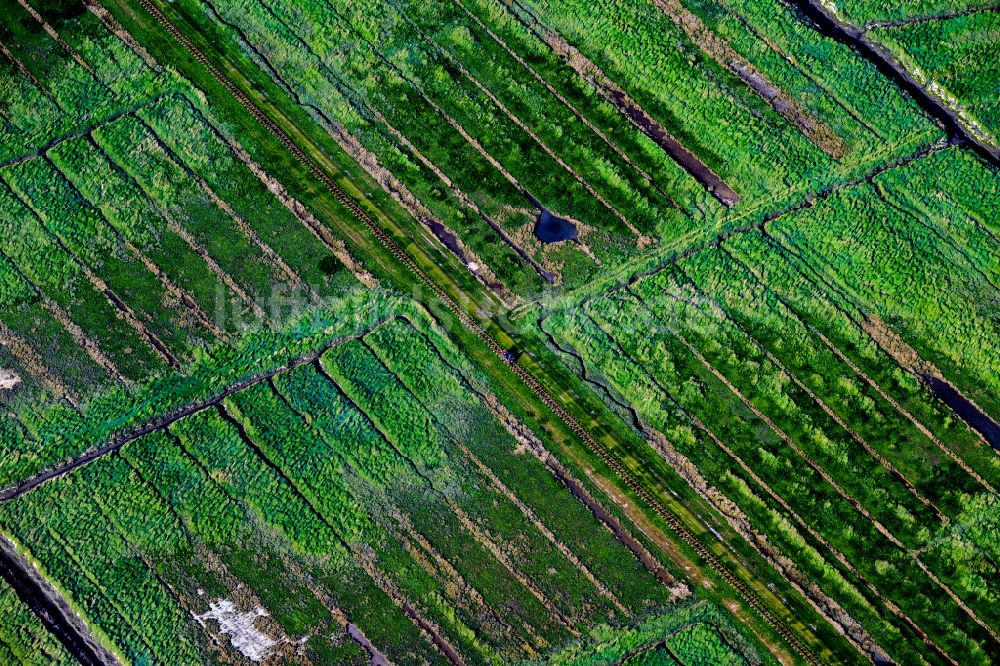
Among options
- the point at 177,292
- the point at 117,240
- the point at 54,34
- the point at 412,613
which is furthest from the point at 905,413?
the point at 54,34

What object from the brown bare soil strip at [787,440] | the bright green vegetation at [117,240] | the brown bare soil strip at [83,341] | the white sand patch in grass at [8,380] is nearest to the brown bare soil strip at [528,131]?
the brown bare soil strip at [787,440]

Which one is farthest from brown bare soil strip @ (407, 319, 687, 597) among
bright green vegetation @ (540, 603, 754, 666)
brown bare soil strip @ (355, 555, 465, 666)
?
brown bare soil strip @ (355, 555, 465, 666)

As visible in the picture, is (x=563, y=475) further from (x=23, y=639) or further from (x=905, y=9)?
(x=905, y=9)

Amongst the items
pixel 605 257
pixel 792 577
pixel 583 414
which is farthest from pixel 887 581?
pixel 605 257

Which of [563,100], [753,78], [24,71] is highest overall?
[753,78]

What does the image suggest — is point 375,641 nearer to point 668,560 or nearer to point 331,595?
point 331,595

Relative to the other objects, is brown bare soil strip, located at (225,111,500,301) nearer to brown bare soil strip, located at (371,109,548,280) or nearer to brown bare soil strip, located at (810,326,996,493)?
brown bare soil strip, located at (371,109,548,280)

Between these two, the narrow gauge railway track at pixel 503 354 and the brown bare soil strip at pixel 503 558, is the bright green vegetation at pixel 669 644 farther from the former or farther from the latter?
the narrow gauge railway track at pixel 503 354
